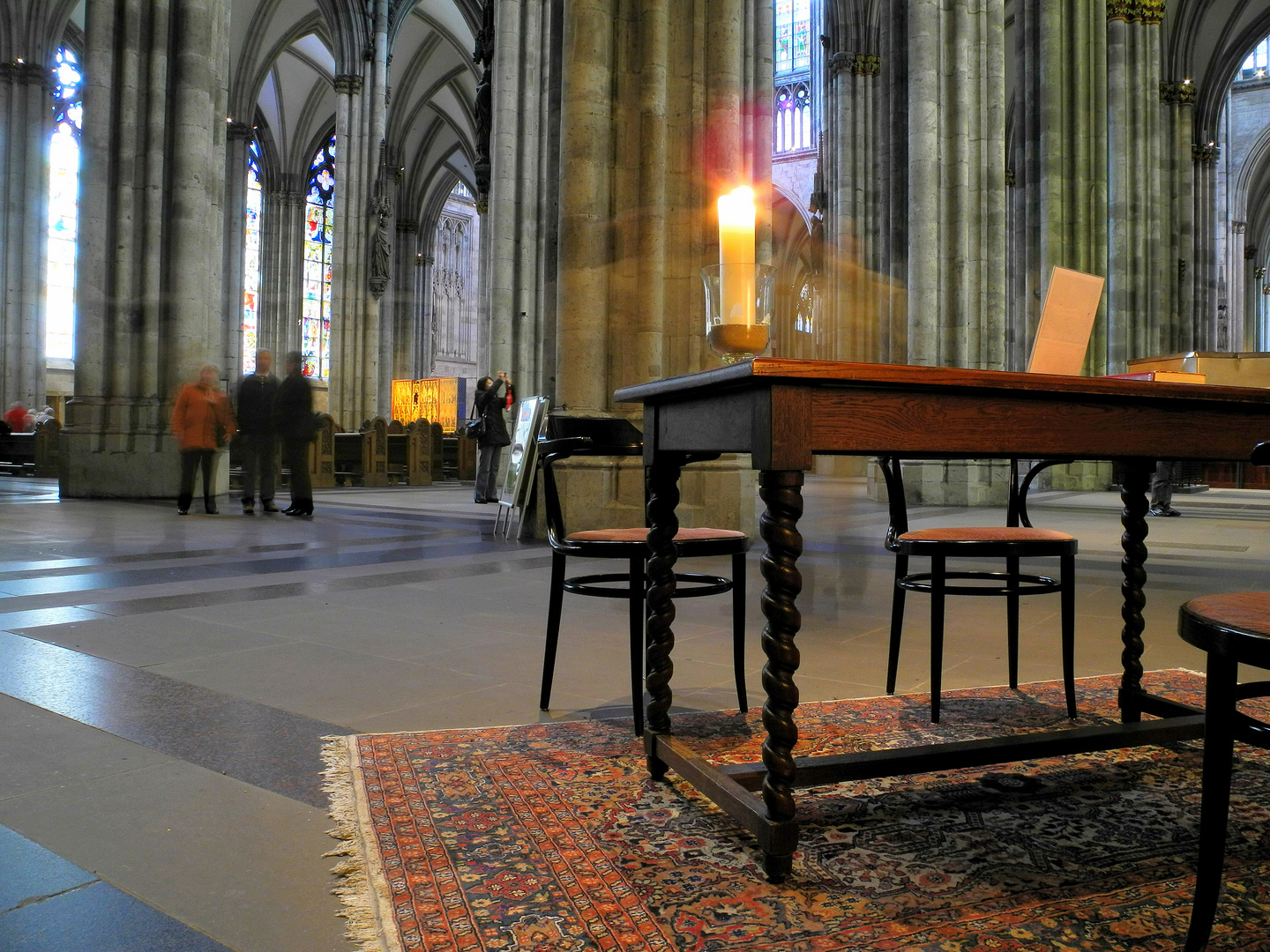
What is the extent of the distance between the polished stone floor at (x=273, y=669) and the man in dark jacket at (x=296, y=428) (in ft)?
5.46

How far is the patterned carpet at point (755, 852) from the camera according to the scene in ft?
4.65

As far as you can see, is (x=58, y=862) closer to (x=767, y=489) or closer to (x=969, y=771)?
(x=767, y=489)

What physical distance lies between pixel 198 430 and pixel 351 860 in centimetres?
850

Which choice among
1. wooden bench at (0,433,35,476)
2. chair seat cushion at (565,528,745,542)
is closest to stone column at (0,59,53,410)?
wooden bench at (0,433,35,476)

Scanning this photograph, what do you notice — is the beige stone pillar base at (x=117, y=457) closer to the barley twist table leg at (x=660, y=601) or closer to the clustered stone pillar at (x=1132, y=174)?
the barley twist table leg at (x=660, y=601)

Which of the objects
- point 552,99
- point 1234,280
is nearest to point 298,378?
point 552,99

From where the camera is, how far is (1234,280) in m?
34.6

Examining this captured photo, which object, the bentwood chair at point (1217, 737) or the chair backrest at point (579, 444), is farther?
the chair backrest at point (579, 444)

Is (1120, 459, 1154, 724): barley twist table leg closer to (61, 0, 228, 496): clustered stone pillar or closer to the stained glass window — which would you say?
(61, 0, 228, 496): clustered stone pillar

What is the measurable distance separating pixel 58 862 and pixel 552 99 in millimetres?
7114

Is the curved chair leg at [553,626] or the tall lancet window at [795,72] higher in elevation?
the tall lancet window at [795,72]

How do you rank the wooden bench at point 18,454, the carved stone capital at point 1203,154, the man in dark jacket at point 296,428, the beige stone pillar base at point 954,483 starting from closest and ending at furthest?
the man in dark jacket at point 296,428
the beige stone pillar base at point 954,483
the wooden bench at point 18,454
the carved stone capital at point 1203,154

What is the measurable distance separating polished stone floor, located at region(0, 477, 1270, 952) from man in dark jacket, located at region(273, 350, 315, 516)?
1.66m

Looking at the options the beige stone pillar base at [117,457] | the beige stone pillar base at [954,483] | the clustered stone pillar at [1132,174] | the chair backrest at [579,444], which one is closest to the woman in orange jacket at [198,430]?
the beige stone pillar base at [117,457]
